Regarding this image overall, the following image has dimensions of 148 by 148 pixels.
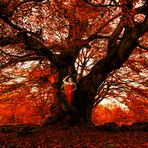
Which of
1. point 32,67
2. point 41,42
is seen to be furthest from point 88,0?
point 32,67

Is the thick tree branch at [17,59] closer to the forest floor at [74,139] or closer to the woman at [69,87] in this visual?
the woman at [69,87]

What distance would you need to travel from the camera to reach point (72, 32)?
45.0ft

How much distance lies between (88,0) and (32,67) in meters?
9.08

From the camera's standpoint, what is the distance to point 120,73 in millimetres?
20656

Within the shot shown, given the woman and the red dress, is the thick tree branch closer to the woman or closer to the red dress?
the woman

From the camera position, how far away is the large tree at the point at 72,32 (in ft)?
31.9

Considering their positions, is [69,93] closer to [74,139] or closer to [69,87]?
[69,87]

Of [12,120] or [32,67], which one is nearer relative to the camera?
[32,67]

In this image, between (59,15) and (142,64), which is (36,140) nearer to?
(59,15)

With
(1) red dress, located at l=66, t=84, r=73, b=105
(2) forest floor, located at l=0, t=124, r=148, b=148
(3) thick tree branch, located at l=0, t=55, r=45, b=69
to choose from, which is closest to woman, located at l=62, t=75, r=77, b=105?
(1) red dress, located at l=66, t=84, r=73, b=105

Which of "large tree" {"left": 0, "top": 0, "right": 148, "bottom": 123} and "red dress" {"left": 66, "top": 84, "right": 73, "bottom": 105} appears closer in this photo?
"large tree" {"left": 0, "top": 0, "right": 148, "bottom": 123}

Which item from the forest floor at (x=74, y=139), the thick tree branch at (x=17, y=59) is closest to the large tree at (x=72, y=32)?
the thick tree branch at (x=17, y=59)

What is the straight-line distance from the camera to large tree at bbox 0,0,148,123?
31.9 ft

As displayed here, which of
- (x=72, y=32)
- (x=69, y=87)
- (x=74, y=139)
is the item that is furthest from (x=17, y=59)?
(x=74, y=139)
